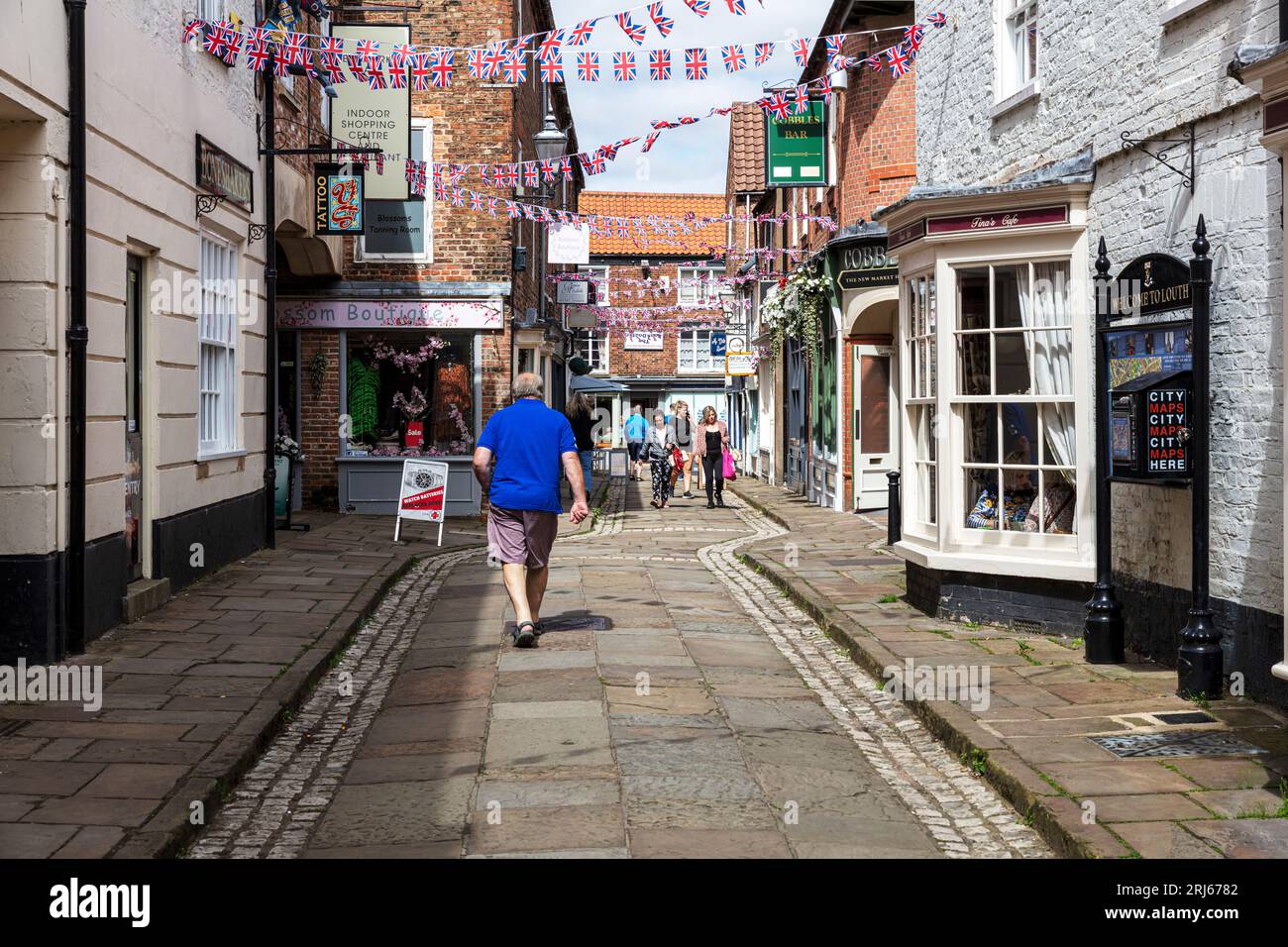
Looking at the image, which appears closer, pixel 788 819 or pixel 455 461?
pixel 788 819

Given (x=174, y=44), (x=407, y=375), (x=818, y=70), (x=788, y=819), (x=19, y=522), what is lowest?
(x=788, y=819)

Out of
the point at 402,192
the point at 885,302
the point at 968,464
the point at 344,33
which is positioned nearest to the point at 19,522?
the point at 968,464

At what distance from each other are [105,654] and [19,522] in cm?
95

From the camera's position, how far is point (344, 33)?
1506cm

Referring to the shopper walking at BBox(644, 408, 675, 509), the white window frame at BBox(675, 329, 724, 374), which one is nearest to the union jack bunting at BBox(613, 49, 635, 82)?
the shopper walking at BBox(644, 408, 675, 509)

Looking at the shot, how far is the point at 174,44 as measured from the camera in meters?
10.6

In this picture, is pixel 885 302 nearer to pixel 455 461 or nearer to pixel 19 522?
pixel 455 461

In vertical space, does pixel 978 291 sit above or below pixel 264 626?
above

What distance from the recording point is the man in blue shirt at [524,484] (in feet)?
29.8

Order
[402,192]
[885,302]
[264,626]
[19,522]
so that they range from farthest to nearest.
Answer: [885,302] < [402,192] < [264,626] < [19,522]

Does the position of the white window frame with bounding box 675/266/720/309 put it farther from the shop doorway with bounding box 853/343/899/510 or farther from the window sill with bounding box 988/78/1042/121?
the window sill with bounding box 988/78/1042/121

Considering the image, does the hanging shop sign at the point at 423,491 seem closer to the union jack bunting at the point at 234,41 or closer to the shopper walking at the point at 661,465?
the union jack bunting at the point at 234,41
